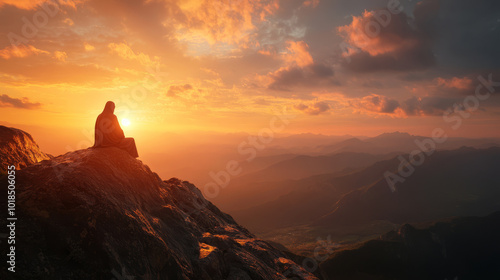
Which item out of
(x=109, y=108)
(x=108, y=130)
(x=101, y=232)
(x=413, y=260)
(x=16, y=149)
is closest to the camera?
(x=101, y=232)

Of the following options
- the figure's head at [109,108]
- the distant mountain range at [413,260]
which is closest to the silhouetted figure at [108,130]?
the figure's head at [109,108]

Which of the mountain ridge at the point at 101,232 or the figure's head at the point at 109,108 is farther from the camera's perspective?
the figure's head at the point at 109,108

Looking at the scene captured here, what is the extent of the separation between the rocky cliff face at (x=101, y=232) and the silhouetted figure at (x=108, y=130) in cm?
165

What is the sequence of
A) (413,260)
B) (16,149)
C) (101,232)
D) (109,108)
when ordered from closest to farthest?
(101,232) → (16,149) → (109,108) → (413,260)

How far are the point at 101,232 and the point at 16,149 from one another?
14.4 metres

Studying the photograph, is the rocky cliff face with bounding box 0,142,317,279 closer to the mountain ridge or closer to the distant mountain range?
the mountain ridge

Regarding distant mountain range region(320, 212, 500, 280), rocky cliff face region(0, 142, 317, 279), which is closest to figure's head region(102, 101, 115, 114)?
rocky cliff face region(0, 142, 317, 279)

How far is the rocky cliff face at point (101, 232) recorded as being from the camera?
41.7ft

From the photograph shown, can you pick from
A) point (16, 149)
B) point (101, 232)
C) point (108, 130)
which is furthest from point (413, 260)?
point (16, 149)

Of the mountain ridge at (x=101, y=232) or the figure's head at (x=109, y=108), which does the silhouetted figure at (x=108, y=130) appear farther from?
the mountain ridge at (x=101, y=232)

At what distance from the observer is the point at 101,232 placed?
1462 centimetres

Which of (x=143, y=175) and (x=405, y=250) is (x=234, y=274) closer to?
(x=143, y=175)

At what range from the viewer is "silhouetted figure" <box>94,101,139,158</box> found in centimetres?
2541

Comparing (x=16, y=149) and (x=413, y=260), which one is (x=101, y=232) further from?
(x=413, y=260)
